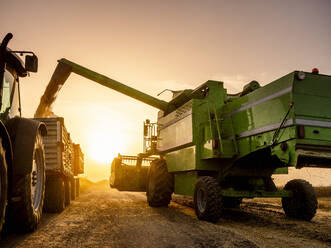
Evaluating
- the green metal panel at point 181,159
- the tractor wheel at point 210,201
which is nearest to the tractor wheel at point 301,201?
the tractor wheel at point 210,201

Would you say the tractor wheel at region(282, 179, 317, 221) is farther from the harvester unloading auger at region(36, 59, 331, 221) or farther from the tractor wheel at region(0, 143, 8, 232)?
the tractor wheel at region(0, 143, 8, 232)

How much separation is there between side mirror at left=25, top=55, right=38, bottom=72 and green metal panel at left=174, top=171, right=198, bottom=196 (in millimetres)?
4860

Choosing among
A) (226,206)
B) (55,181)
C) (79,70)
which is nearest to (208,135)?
(226,206)

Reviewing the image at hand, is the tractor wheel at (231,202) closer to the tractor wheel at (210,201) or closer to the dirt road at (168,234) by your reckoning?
the dirt road at (168,234)

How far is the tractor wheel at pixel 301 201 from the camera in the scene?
22.9ft

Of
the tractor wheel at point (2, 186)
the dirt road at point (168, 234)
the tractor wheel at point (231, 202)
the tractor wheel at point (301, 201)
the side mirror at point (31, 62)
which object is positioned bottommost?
the tractor wheel at point (231, 202)

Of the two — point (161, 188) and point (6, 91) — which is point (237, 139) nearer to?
point (161, 188)

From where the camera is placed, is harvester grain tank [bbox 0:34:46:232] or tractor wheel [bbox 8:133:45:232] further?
tractor wheel [bbox 8:133:45:232]

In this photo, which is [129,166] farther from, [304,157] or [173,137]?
[304,157]

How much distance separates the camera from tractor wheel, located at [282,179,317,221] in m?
6.98

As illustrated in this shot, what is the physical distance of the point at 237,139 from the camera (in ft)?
23.9

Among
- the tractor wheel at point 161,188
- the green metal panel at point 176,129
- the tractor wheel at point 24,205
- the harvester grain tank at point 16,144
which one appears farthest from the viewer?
the tractor wheel at point 161,188

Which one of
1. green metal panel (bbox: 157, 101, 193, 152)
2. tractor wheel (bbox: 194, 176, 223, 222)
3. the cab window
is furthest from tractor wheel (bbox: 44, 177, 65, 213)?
the cab window

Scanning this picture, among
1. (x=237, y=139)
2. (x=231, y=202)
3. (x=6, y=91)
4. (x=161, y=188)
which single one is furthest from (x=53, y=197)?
(x=231, y=202)
